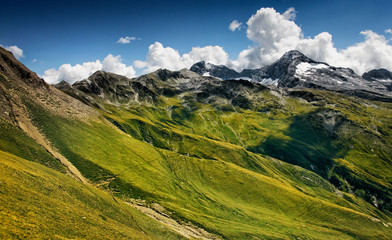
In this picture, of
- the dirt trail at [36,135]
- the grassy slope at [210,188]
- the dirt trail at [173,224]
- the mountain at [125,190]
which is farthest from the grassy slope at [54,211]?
the grassy slope at [210,188]

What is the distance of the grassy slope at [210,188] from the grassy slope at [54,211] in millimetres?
26671

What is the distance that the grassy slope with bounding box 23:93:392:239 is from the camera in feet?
283

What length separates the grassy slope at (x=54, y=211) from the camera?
3033 centimetres

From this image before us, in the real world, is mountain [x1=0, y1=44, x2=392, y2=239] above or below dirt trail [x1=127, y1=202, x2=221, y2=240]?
above

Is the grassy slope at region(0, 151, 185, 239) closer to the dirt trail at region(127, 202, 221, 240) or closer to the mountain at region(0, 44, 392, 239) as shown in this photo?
the mountain at region(0, 44, 392, 239)

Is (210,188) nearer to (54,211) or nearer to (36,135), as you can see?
(36,135)

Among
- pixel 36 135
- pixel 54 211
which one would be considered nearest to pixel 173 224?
pixel 54 211

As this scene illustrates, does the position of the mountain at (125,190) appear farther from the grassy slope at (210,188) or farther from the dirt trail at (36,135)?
the grassy slope at (210,188)

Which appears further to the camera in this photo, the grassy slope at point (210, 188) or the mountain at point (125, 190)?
the grassy slope at point (210, 188)

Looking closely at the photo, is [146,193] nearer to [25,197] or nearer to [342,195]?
[25,197]

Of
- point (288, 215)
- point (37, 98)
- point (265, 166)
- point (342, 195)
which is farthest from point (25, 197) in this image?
point (342, 195)

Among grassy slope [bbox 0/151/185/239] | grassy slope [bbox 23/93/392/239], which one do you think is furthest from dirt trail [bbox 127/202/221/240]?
grassy slope [bbox 0/151/185/239]

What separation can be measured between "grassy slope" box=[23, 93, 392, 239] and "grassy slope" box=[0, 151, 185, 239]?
26671mm

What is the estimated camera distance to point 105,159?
96.8m
